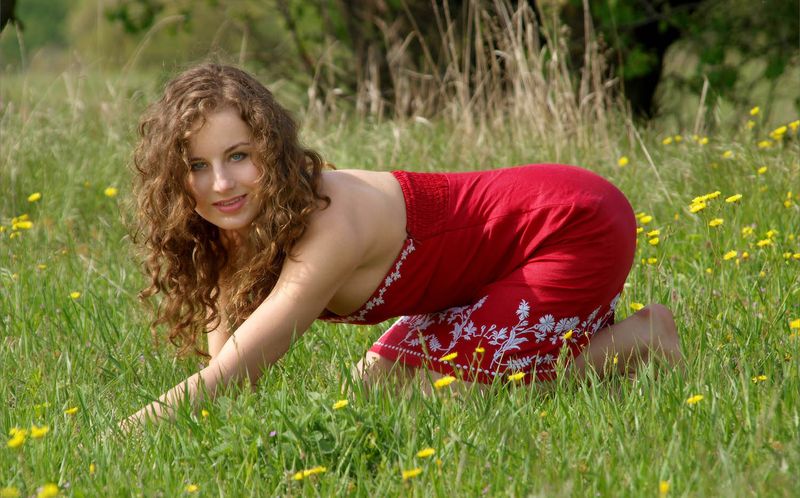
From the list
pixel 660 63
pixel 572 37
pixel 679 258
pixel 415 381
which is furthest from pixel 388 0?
pixel 415 381

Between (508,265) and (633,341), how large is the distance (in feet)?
1.23

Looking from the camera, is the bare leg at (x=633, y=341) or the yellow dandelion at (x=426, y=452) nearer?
the yellow dandelion at (x=426, y=452)

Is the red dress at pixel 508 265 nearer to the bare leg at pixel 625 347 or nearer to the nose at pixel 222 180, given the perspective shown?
the bare leg at pixel 625 347

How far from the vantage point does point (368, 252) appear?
2576 mm

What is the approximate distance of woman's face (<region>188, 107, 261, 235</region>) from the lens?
8.12 ft

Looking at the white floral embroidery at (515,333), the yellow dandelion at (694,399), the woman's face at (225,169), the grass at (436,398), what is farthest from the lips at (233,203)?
the yellow dandelion at (694,399)

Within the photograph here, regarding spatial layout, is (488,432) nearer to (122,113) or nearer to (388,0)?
(122,113)

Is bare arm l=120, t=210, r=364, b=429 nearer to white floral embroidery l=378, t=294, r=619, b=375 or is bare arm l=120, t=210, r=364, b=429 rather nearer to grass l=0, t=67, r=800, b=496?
grass l=0, t=67, r=800, b=496

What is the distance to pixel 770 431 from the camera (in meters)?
2.01

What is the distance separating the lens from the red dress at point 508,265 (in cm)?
268

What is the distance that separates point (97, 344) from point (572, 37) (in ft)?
14.2

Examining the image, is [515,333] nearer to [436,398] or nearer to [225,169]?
[436,398]

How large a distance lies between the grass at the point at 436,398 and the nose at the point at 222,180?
17.5 inches

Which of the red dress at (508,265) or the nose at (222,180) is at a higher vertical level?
the nose at (222,180)
